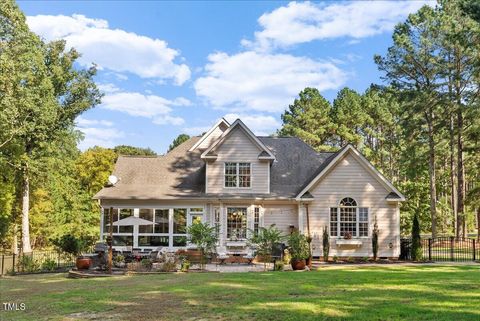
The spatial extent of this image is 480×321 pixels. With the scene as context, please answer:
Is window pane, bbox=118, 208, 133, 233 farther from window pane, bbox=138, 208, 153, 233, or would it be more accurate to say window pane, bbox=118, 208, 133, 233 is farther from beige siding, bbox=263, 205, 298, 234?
beige siding, bbox=263, 205, 298, 234

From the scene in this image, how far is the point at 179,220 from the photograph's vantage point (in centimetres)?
2622

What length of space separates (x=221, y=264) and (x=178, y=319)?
13.0 m

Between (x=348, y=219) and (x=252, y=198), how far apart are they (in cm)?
544

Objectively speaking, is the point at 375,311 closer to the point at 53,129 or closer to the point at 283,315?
the point at 283,315

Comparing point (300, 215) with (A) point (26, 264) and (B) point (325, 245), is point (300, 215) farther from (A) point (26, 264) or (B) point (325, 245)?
(A) point (26, 264)

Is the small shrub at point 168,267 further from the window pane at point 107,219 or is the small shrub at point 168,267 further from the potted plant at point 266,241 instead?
the window pane at point 107,219

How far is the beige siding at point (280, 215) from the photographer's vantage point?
25.9 m

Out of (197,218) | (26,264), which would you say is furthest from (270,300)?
(26,264)

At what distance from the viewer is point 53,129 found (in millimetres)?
34906

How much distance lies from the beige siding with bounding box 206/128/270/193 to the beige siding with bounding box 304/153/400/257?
326cm

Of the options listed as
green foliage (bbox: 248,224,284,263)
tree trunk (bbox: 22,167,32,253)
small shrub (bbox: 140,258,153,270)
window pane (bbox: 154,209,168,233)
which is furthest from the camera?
tree trunk (bbox: 22,167,32,253)

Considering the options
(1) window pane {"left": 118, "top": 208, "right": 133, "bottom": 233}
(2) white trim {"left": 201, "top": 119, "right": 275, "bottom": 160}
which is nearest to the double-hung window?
(2) white trim {"left": 201, "top": 119, "right": 275, "bottom": 160}

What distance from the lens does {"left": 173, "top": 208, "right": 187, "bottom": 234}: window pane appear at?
1027 inches

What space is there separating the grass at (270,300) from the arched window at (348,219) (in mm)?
10205
